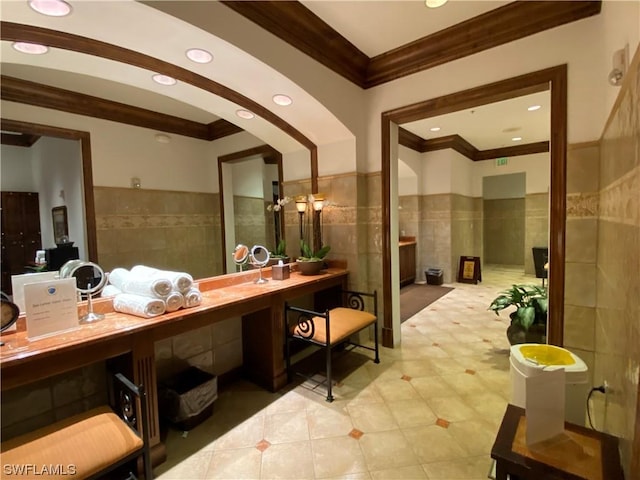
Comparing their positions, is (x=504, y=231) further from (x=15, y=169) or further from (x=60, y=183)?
(x=15, y=169)

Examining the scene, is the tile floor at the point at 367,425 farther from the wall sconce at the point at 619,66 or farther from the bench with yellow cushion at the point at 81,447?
the wall sconce at the point at 619,66

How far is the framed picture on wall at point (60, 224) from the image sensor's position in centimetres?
230

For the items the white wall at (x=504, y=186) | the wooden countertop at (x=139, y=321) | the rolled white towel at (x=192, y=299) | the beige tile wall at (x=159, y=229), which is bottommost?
the wooden countertop at (x=139, y=321)

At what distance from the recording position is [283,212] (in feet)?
11.1

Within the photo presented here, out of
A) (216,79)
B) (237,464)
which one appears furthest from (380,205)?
(237,464)

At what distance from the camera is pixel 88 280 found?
1.63 metres

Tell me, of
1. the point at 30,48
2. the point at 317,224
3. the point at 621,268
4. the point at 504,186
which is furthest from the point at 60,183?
the point at 504,186

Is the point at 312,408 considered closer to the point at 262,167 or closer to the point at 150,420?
the point at 150,420

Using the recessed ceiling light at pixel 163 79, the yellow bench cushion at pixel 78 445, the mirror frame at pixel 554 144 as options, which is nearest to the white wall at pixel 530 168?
the mirror frame at pixel 554 144

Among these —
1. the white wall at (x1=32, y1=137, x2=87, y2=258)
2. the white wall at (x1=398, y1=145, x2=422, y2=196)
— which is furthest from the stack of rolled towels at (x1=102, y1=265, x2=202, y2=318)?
the white wall at (x1=398, y1=145, x2=422, y2=196)

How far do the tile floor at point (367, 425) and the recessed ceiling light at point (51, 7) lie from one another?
2430 mm

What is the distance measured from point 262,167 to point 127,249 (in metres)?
1.73

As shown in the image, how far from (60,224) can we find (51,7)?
1598 mm

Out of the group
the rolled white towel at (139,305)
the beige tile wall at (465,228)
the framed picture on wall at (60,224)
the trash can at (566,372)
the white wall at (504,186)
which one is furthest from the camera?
the white wall at (504,186)
